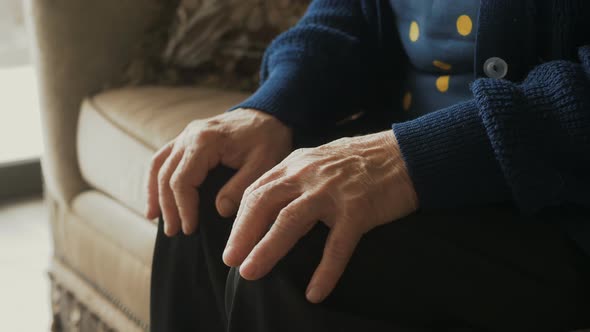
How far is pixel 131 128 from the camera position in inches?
48.1

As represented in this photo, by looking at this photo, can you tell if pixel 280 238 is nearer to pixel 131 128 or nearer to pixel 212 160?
pixel 212 160

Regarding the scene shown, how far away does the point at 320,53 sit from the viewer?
0.89m

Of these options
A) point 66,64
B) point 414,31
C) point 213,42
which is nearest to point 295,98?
point 414,31

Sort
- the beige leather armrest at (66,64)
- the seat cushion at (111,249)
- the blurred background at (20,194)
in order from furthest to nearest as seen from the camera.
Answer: the blurred background at (20,194)
the beige leather armrest at (66,64)
the seat cushion at (111,249)

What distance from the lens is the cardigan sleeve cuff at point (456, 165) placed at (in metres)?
0.62

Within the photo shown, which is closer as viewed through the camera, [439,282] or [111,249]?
[439,282]

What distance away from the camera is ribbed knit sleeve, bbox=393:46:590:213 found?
59cm

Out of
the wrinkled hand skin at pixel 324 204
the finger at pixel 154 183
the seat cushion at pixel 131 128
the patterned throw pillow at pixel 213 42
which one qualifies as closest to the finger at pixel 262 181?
the wrinkled hand skin at pixel 324 204

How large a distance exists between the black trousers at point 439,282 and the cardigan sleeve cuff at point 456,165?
17 millimetres

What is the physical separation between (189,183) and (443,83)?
12.1 inches

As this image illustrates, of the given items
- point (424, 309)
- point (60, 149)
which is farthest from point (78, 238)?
point (424, 309)

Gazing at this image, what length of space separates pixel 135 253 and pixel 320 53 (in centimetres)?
49

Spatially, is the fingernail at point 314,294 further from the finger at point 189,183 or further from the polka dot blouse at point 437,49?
the polka dot blouse at point 437,49

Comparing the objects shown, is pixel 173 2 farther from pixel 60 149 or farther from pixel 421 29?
pixel 421 29
